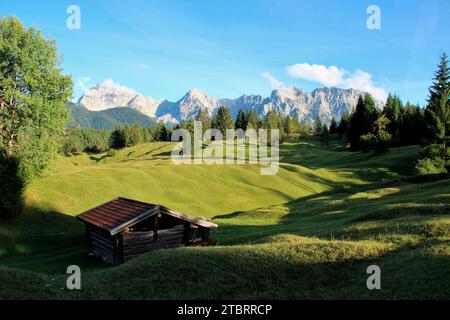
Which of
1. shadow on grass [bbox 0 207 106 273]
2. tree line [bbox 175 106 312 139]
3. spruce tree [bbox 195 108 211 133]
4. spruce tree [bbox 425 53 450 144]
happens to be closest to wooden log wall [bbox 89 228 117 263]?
shadow on grass [bbox 0 207 106 273]

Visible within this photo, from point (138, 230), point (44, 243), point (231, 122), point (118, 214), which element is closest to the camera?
point (138, 230)

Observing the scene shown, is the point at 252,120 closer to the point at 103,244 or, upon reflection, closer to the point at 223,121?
the point at 223,121

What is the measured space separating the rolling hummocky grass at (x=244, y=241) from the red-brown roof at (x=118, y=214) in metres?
3.25

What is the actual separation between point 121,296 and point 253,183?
55.5m

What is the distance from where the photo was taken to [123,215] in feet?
95.9

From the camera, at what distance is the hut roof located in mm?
27656

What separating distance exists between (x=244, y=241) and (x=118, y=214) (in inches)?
404

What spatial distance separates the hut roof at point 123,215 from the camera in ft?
90.7

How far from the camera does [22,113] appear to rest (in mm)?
43438

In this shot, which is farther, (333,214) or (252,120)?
(252,120)

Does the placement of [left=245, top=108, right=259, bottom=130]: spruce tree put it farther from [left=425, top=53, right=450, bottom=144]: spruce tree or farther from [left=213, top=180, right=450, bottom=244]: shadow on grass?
[left=213, top=180, right=450, bottom=244]: shadow on grass

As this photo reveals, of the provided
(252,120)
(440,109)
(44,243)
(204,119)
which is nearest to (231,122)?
(204,119)

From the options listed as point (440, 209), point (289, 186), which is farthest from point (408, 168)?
point (440, 209)

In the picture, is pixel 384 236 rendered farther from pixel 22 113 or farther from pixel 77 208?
pixel 22 113
